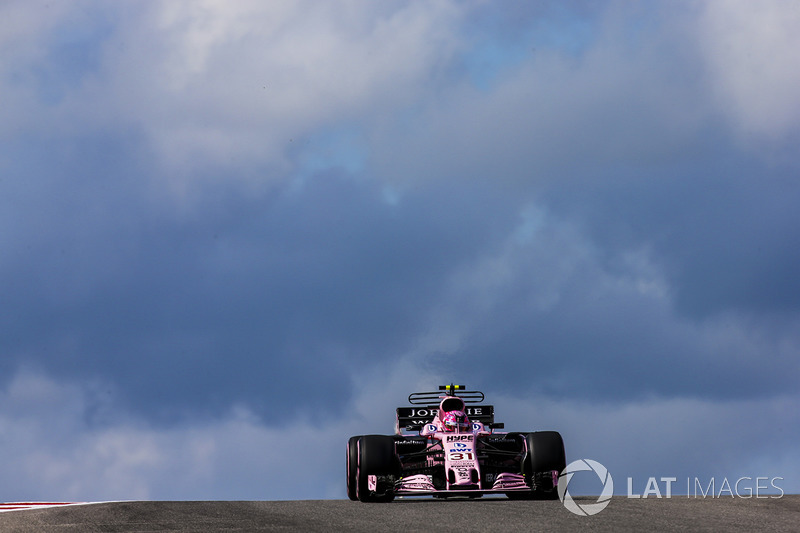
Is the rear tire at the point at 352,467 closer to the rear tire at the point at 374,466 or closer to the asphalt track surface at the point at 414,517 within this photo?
the rear tire at the point at 374,466

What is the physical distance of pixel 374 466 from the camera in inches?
817

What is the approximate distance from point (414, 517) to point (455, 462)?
229 inches

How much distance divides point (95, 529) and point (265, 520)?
255 centimetres

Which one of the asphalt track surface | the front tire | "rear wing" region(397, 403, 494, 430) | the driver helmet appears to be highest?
"rear wing" region(397, 403, 494, 430)

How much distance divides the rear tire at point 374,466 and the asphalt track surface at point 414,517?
71.5 inches

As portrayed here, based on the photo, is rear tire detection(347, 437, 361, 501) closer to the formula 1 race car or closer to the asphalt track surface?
the formula 1 race car

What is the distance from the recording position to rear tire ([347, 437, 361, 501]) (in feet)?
71.0

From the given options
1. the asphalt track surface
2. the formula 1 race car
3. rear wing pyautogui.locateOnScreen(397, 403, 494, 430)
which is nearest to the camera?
the asphalt track surface

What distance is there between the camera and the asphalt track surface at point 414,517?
42.9 ft

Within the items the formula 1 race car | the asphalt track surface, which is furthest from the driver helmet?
the asphalt track surface

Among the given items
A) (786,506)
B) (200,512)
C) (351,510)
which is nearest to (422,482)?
(351,510)

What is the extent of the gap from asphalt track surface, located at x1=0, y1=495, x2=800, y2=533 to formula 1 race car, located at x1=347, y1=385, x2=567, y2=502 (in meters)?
1.84

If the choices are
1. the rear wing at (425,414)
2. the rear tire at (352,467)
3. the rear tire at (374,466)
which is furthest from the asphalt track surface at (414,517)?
the rear wing at (425,414)

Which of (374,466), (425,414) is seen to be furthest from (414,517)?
(425,414)
